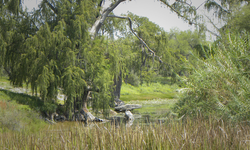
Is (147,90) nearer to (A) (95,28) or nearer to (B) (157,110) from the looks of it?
(B) (157,110)

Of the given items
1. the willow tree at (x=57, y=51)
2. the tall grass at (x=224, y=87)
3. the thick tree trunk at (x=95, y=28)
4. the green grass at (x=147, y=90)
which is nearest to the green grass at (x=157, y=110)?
the tall grass at (x=224, y=87)

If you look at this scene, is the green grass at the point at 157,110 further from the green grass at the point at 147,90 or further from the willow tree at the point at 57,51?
the green grass at the point at 147,90

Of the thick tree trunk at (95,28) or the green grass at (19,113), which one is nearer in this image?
the green grass at (19,113)

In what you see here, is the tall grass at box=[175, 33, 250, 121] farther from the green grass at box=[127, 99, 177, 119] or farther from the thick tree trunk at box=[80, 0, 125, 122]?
the thick tree trunk at box=[80, 0, 125, 122]

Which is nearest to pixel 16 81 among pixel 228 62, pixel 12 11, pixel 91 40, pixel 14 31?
pixel 14 31

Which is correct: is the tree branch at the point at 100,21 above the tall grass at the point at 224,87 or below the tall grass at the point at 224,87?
above

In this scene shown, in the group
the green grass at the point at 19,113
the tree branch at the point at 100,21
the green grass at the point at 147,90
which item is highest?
the tree branch at the point at 100,21

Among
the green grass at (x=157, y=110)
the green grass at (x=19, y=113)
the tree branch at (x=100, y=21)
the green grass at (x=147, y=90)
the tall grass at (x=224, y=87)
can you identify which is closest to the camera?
the tall grass at (x=224, y=87)

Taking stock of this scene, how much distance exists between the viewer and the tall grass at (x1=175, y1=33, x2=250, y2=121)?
4.27 metres

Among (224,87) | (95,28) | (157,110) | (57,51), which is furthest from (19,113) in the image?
(157,110)

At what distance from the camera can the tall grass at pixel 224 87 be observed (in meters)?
4.27

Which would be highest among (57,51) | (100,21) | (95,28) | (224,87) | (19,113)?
(100,21)

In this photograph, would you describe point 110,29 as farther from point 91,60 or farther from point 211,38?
point 211,38

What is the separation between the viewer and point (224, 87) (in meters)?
4.79
